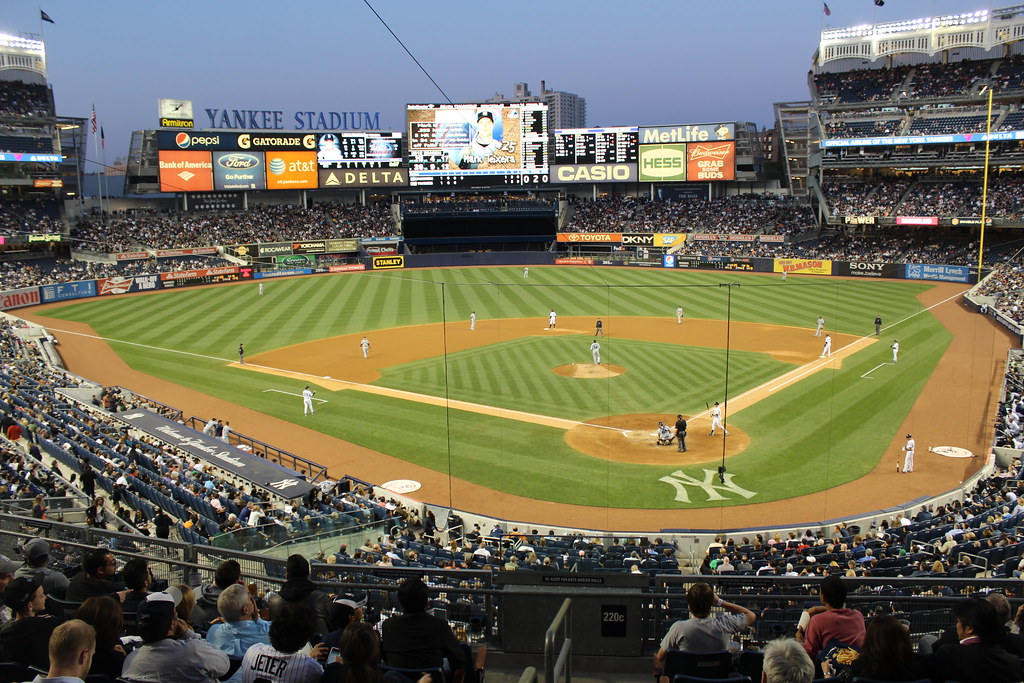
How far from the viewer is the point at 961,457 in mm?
23172

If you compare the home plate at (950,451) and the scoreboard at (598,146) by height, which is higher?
the scoreboard at (598,146)

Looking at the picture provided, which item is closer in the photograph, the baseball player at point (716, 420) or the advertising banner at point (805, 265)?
the baseball player at point (716, 420)

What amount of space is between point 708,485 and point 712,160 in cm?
6790

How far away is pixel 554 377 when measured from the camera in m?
32.5

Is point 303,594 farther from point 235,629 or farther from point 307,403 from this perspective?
point 307,403

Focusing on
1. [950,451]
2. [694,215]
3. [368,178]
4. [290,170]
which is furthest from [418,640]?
[290,170]

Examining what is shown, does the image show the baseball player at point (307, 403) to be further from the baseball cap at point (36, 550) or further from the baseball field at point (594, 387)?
the baseball cap at point (36, 550)

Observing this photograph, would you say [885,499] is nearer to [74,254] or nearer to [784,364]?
[784,364]

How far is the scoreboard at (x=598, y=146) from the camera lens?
278 ft

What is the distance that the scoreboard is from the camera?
278ft

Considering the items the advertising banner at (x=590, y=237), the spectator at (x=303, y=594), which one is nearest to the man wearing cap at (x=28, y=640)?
the spectator at (x=303, y=594)

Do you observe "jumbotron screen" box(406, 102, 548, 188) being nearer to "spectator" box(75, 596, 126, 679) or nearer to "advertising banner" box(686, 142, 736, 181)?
"advertising banner" box(686, 142, 736, 181)

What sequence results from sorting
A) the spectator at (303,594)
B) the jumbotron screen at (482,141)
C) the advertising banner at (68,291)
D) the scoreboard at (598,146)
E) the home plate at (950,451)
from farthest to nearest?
the scoreboard at (598,146) < the jumbotron screen at (482,141) < the advertising banner at (68,291) < the home plate at (950,451) < the spectator at (303,594)

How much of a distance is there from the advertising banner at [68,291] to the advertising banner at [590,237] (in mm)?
45084
